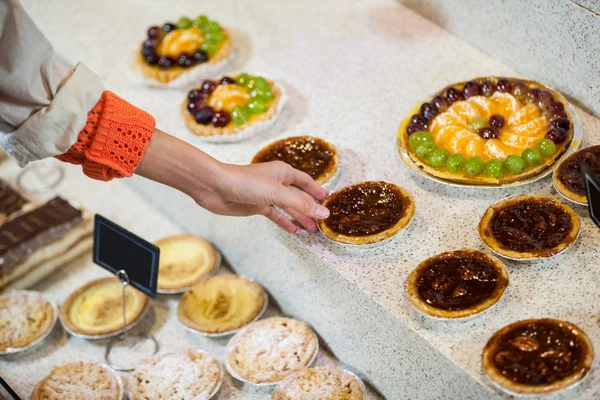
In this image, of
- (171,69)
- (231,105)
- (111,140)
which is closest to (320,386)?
(111,140)

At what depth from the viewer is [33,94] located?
1.80m

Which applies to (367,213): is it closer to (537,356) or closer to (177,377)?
(537,356)

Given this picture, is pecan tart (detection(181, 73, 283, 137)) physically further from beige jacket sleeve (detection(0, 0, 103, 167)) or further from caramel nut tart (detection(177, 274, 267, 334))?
beige jacket sleeve (detection(0, 0, 103, 167))

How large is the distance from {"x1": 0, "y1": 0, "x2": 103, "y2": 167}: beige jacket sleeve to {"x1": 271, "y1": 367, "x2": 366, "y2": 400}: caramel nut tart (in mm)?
999

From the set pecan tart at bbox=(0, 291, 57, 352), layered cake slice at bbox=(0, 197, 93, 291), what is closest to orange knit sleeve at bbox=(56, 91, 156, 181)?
pecan tart at bbox=(0, 291, 57, 352)

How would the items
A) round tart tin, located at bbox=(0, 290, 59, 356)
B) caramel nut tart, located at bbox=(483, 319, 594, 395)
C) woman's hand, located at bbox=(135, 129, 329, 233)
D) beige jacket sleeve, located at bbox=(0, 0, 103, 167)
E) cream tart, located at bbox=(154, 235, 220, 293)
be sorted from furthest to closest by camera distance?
cream tart, located at bbox=(154, 235, 220, 293), round tart tin, located at bbox=(0, 290, 59, 356), woman's hand, located at bbox=(135, 129, 329, 233), beige jacket sleeve, located at bbox=(0, 0, 103, 167), caramel nut tart, located at bbox=(483, 319, 594, 395)

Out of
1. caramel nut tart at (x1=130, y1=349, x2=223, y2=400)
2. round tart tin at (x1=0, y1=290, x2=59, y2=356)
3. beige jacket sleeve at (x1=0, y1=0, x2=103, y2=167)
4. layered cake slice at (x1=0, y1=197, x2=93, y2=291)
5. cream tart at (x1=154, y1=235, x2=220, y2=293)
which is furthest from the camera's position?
layered cake slice at (x1=0, y1=197, x2=93, y2=291)

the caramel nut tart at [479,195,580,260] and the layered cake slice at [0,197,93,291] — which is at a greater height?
the caramel nut tart at [479,195,580,260]

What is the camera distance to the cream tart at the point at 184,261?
2768mm

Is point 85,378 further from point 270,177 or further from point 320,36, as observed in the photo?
point 320,36

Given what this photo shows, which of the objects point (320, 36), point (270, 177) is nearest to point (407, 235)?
point (270, 177)

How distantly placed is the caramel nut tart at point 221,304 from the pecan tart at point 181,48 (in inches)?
42.7

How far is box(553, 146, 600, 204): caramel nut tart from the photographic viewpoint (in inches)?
81.6

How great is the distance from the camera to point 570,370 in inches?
65.4
